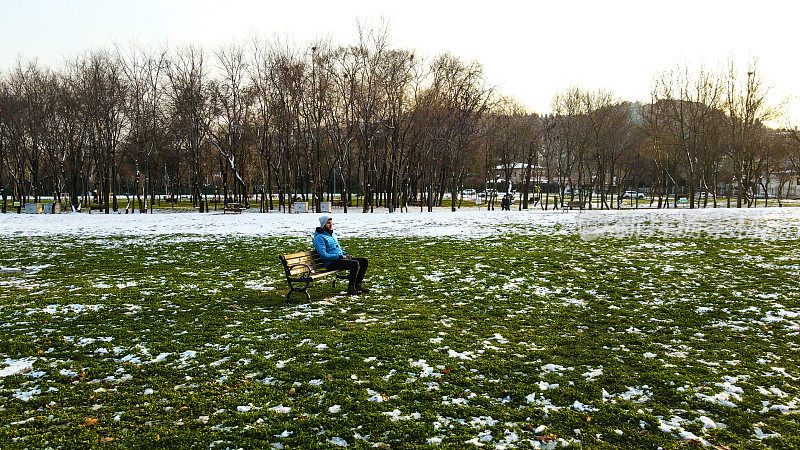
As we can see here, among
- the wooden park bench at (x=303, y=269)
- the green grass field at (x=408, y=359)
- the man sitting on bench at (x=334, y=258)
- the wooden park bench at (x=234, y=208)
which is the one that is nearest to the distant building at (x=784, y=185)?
the wooden park bench at (x=234, y=208)

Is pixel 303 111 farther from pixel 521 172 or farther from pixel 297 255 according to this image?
pixel 521 172

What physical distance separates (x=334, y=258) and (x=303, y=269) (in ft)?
2.21

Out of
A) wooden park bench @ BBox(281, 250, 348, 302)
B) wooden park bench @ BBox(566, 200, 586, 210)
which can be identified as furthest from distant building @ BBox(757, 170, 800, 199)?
wooden park bench @ BBox(281, 250, 348, 302)

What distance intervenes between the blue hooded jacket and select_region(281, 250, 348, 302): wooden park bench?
0.56 ft

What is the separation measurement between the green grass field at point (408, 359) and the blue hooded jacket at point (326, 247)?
702 mm

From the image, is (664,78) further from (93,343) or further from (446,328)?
(93,343)

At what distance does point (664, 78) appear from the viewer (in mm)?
47781

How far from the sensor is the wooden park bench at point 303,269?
31.0ft

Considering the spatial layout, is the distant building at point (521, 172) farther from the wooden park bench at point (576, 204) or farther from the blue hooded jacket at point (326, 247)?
the blue hooded jacket at point (326, 247)

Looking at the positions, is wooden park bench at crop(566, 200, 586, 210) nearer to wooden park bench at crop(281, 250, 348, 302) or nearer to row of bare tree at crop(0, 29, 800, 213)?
row of bare tree at crop(0, 29, 800, 213)

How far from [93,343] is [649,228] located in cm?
2209

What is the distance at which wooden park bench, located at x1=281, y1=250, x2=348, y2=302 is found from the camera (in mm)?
9461

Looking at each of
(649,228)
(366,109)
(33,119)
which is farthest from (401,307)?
(33,119)

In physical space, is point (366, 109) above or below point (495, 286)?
above
